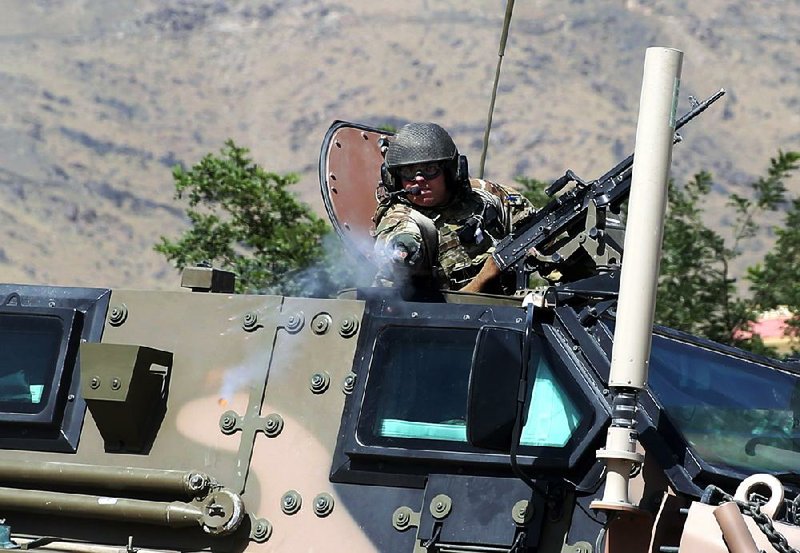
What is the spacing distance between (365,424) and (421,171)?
1.82 m

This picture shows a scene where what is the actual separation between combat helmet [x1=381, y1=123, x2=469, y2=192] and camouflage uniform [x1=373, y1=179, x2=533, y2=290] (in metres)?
0.13

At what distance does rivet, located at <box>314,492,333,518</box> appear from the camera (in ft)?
18.3

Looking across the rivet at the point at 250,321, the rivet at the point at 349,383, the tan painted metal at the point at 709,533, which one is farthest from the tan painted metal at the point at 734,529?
the rivet at the point at 250,321

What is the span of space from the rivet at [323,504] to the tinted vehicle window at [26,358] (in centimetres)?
121

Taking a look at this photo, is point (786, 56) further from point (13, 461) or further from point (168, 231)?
point (13, 461)

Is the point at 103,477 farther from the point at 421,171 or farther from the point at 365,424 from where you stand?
the point at 421,171

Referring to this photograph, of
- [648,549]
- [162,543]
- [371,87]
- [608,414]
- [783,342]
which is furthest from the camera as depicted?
[371,87]

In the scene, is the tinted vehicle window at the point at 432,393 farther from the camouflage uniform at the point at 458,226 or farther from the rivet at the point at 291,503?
the camouflage uniform at the point at 458,226

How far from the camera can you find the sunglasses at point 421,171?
7156 mm

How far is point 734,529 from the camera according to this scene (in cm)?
457

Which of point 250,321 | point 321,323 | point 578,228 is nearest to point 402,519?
point 321,323

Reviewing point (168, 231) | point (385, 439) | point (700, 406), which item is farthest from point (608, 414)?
point (168, 231)

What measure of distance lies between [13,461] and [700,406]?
2.47m

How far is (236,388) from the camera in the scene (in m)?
5.95
